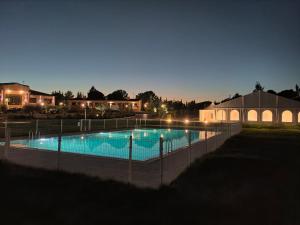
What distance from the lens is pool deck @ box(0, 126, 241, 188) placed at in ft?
20.6

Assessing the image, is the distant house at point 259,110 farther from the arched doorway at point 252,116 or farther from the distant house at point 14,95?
the distant house at point 14,95

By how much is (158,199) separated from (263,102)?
1133 inches

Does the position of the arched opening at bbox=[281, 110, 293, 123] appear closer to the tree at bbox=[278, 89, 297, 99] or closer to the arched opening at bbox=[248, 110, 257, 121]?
the arched opening at bbox=[248, 110, 257, 121]

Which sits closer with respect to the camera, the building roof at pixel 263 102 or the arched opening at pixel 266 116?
the building roof at pixel 263 102

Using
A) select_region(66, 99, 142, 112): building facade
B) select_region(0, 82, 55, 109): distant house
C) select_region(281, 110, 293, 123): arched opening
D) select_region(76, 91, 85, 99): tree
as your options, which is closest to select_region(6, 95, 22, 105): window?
select_region(0, 82, 55, 109): distant house

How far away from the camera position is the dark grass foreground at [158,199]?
402 centimetres

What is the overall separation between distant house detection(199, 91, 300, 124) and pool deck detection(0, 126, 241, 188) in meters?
23.4

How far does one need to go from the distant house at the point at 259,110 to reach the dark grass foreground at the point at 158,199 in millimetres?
24865

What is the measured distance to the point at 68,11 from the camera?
17.9m

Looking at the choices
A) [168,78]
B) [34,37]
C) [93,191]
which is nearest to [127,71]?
[168,78]

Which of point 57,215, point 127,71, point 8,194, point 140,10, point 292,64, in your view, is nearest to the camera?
point 57,215

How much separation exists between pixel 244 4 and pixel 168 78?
22.3 m

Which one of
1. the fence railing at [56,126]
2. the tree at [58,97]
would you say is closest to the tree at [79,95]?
the tree at [58,97]

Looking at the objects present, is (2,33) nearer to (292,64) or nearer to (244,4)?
(244,4)
